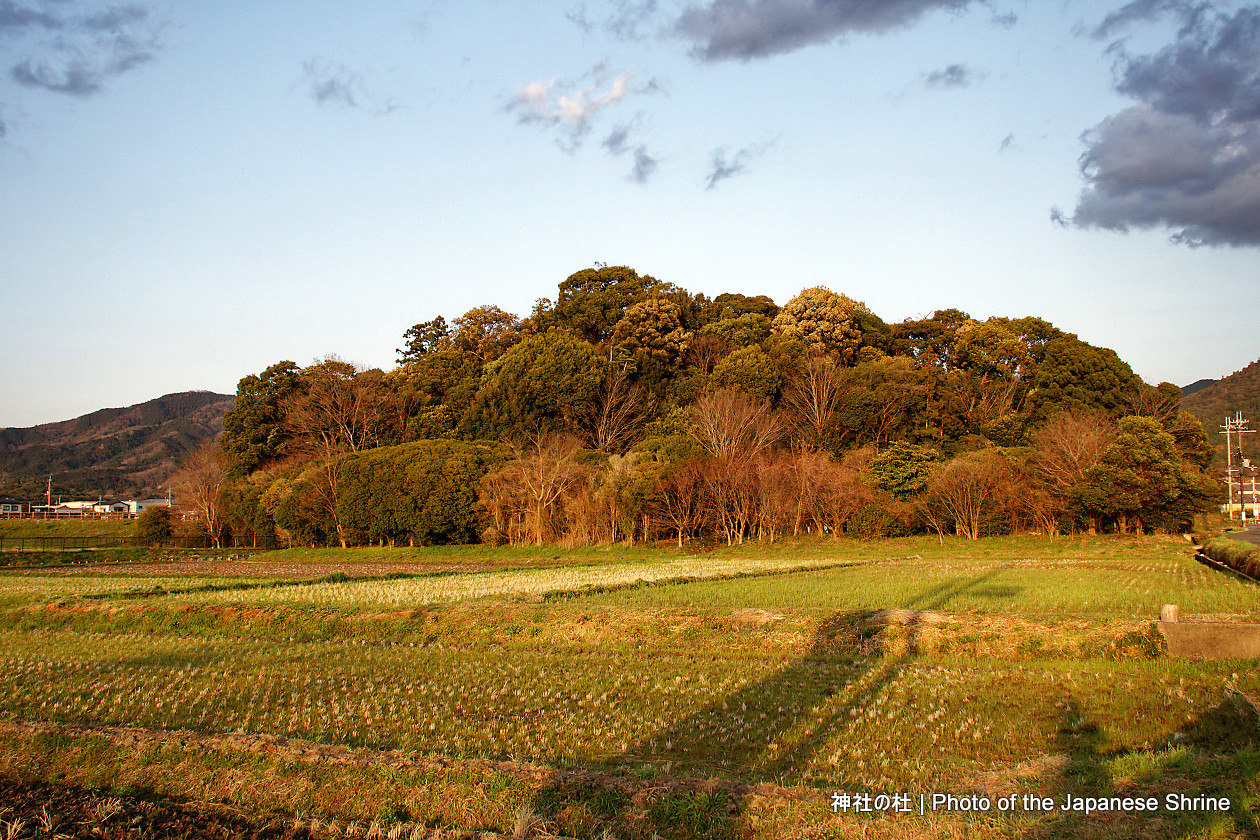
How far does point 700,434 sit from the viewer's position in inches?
1900

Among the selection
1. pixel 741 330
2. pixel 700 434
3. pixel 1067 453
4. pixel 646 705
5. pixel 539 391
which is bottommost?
pixel 646 705

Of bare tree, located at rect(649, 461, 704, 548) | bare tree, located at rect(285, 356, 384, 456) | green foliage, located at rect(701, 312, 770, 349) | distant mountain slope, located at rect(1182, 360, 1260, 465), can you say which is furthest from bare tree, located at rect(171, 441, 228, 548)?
distant mountain slope, located at rect(1182, 360, 1260, 465)

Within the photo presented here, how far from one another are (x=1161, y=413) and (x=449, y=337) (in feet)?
183

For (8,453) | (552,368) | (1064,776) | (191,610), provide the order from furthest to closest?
(8,453) < (552,368) < (191,610) < (1064,776)

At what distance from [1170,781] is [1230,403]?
347ft

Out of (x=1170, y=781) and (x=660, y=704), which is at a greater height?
(x=1170, y=781)

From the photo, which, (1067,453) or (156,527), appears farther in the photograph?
(156,527)

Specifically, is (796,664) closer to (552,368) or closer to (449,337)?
(552,368)

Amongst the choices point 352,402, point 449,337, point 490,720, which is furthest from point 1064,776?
point 449,337

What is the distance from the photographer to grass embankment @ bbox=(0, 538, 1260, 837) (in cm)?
556

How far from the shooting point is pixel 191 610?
1802 cm

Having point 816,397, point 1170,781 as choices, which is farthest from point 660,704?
point 816,397

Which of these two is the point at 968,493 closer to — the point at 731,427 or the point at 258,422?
the point at 731,427

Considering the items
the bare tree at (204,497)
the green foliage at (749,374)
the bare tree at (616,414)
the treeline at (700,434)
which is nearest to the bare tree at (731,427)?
the treeline at (700,434)
